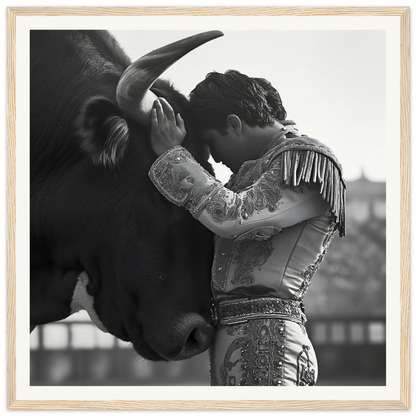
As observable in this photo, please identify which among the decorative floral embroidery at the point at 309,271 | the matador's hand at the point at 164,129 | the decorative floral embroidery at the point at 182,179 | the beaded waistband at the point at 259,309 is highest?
the matador's hand at the point at 164,129

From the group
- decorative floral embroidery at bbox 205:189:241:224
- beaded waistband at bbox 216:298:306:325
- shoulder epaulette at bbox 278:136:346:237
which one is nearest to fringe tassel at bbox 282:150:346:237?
shoulder epaulette at bbox 278:136:346:237

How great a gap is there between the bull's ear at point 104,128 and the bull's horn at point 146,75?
0.04m

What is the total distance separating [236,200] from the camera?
1638 millimetres

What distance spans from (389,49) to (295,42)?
24 centimetres

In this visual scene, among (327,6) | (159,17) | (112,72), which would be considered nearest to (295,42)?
(327,6)

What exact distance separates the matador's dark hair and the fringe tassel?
162 millimetres

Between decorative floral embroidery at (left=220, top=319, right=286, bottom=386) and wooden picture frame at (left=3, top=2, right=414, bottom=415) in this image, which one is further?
wooden picture frame at (left=3, top=2, right=414, bottom=415)

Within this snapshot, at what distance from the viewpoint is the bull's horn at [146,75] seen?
1.70m

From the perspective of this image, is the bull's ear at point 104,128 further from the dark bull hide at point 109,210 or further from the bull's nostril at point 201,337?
the bull's nostril at point 201,337

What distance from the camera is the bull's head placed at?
5.94 ft

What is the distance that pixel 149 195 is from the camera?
185 cm

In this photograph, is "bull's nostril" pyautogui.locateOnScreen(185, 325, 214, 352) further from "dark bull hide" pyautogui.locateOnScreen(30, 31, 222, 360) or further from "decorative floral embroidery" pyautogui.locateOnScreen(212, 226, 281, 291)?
"decorative floral embroidery" pyautogui.locateOnScreen(212, 226, 281, 291)

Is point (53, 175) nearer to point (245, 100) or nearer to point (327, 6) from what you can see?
point (245, 100)

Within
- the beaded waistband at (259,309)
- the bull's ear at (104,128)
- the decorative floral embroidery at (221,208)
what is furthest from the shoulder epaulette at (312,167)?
the bull's ear at (104,128)
